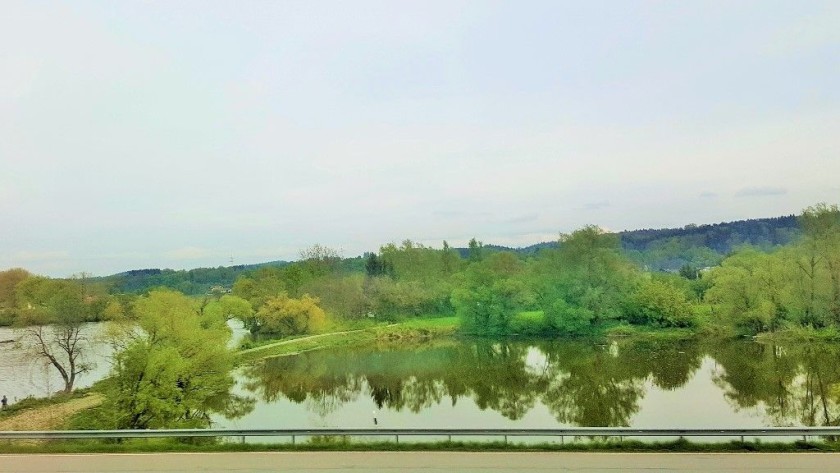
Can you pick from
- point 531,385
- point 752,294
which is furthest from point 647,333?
point 531,385

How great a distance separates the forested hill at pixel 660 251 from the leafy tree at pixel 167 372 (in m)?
11.1

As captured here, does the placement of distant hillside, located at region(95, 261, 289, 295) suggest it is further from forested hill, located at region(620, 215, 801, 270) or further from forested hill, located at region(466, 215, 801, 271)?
forested hill, located at region(620, 215, 801, 270)

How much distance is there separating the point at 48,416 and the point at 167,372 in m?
9.71

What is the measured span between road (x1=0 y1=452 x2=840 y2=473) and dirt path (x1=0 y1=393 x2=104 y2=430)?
43.6 ft

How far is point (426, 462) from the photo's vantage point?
9445mm

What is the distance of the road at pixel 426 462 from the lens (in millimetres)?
9023

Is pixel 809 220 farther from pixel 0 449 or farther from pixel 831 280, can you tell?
pixel 0 449

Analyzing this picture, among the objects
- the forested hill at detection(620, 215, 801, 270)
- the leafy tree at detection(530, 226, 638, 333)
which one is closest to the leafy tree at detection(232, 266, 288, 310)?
the leafy tree at detection(530, 226, 638, 333)

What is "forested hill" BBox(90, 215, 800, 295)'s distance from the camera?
132 ft

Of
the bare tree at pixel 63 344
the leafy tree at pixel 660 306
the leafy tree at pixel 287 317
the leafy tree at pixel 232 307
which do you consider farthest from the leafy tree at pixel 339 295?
the leafy tree at pixel 660 306

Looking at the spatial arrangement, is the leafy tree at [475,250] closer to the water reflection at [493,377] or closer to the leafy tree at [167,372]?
the water reflection at [493,377]

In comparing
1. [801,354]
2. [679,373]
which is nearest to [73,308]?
[679,373]

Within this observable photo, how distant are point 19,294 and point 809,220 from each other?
155 ft

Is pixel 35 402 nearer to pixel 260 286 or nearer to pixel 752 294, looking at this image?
pixel 260 286
